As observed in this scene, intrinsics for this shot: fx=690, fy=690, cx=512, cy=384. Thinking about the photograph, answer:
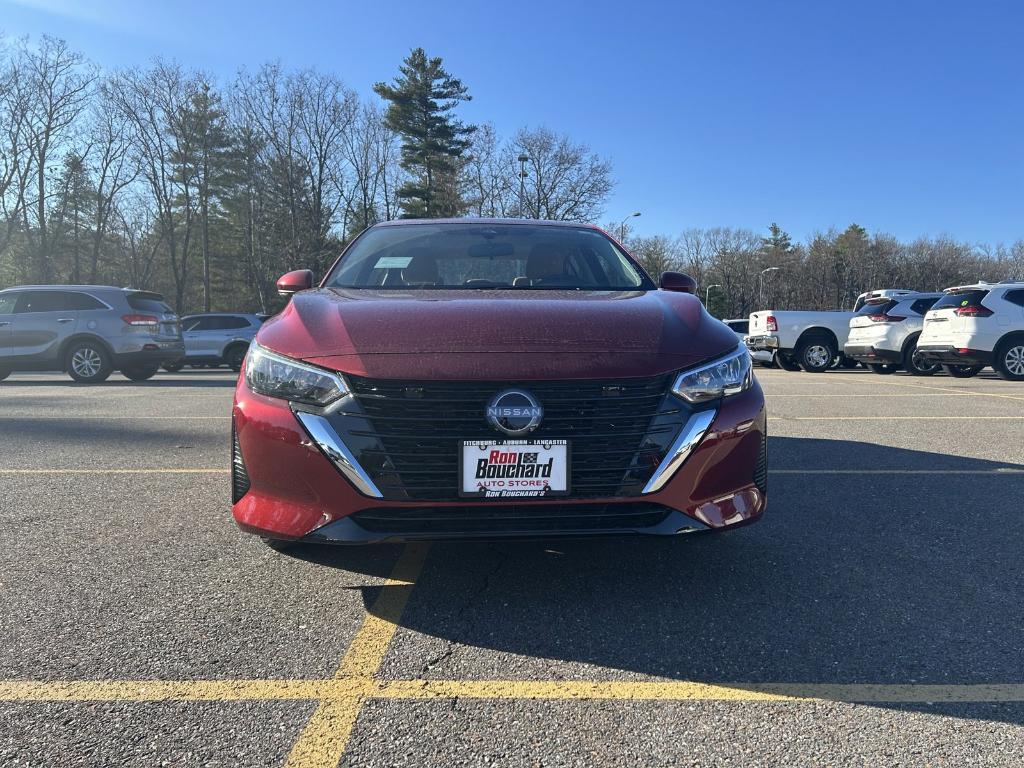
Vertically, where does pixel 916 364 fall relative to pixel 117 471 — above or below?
above

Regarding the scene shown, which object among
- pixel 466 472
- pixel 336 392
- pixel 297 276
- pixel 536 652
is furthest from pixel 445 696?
pixel 297 276

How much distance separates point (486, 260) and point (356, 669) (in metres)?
Answer: 2.33

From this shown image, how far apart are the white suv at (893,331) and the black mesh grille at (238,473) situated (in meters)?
14.2

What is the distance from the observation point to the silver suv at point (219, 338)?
1773cm

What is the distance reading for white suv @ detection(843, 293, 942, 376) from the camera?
1402cm

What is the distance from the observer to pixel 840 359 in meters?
17.4

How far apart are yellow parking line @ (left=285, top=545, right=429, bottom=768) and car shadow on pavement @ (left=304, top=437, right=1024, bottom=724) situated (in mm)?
63

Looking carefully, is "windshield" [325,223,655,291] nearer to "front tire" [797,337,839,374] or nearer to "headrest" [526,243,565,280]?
"headrest" [526,243,565,280]

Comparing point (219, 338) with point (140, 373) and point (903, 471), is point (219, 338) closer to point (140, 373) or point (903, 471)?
point (140, 373)

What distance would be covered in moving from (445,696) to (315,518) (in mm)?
750

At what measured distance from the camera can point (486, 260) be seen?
3.79 m

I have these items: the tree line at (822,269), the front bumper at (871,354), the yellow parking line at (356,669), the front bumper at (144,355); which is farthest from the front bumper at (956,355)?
the tree line at (822,269)

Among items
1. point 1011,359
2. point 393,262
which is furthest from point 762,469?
point 1011,359

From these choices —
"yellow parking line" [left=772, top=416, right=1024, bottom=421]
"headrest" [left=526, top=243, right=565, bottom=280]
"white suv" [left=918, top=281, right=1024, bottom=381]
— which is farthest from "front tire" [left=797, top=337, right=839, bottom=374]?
"headrest" [left=526, top=243, right=565, bottom=280]
